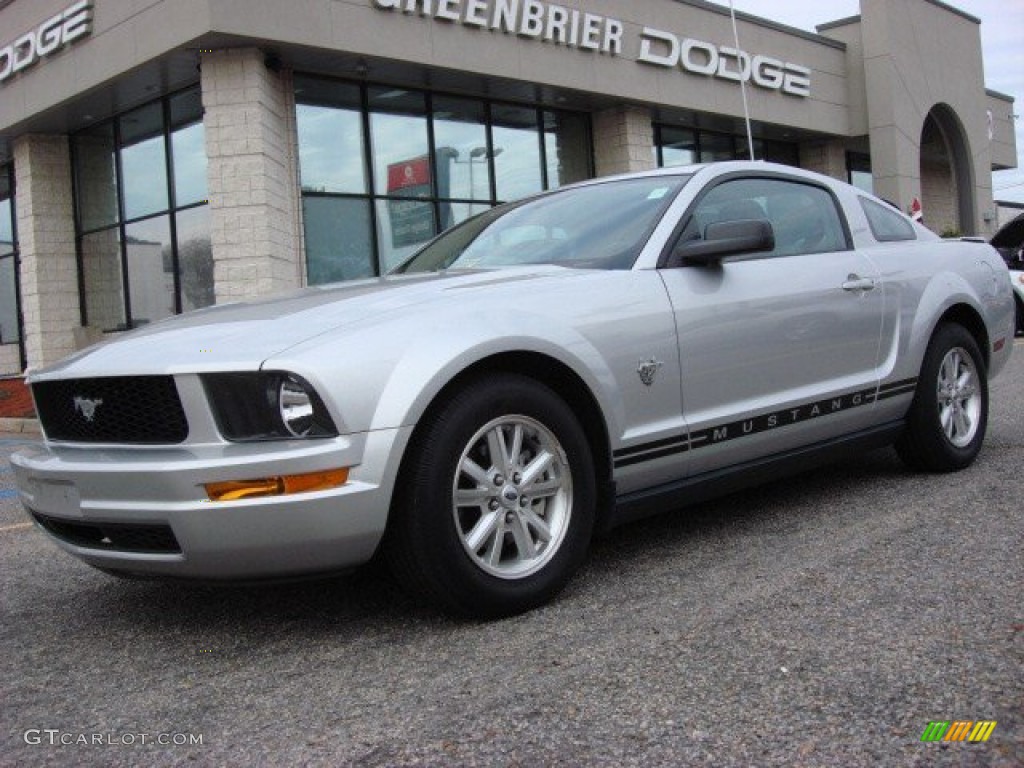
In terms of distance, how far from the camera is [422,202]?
14.7 m

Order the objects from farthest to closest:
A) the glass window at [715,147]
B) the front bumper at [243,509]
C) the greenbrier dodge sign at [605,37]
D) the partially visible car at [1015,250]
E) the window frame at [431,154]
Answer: the glass window at [715,147], the partially visible car at [1015,250], the window frame at [431,154], the greenbrier dodge sign at [605,37], the front bumper at [243,509]

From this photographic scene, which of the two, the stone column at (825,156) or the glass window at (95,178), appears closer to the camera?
the glass window at (95,178)

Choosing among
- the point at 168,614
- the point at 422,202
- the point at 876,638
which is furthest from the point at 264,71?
the point at 876,638

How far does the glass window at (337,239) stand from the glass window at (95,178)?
3.92 meters

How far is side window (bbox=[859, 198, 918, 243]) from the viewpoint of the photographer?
4.99 metres

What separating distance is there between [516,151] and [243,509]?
14.1 metres

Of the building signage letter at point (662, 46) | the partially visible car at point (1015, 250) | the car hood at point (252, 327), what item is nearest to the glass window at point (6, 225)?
the building signage letter at point (662, 46)

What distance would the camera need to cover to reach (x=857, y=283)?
14.8ft

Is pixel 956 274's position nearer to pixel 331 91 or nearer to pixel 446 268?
pixel 446 268

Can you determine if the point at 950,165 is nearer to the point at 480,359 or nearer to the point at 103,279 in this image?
the point at 103,279

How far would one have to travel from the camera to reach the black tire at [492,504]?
116 inches

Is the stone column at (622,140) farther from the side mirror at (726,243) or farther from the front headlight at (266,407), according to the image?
the front headlight at (266,407)

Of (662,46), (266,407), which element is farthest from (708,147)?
(266,407)

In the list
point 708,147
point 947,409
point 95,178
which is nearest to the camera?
point 947,409
